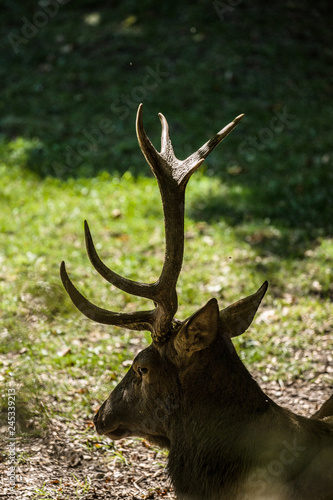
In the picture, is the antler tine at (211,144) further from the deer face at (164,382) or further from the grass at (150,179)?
the grass at (150,179)

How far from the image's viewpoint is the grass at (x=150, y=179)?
5.39 metres

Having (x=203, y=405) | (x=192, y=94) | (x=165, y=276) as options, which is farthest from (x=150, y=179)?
(x=203, y=405)

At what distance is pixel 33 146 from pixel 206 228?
3469 millimetres

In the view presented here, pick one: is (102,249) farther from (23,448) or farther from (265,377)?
(23,448)

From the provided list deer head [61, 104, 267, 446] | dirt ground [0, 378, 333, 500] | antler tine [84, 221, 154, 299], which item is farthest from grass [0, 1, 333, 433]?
antler tine [84, 221, 154, 299]

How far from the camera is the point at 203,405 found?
3.19 m

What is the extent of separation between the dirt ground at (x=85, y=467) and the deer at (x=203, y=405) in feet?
1.78

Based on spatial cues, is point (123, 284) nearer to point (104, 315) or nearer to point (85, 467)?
point (104, 315)

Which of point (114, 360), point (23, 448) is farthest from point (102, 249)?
point (23, 448)

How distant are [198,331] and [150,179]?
5626 millimetres

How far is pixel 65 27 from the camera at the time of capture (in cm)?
1239

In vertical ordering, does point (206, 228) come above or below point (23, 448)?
below

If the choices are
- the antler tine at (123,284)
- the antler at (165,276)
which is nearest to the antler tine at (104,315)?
the antler at (165,276)

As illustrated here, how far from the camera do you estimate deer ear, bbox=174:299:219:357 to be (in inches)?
116
